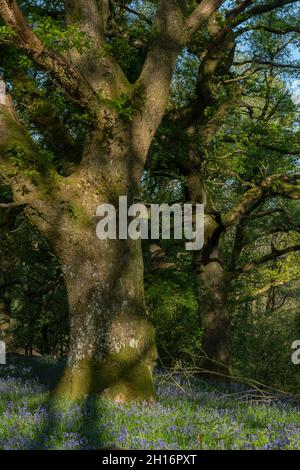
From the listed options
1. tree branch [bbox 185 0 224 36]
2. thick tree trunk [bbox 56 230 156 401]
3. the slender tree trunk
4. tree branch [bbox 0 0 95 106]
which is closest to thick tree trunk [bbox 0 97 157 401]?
thick tree trunk [bbox 56 230 156 401]

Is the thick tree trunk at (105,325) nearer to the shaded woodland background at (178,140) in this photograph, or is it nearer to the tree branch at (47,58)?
the shaded woodland background at (178,140)

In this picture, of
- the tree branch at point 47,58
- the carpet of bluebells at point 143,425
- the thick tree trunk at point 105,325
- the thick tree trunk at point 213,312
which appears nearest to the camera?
the carpet of bluebells at point 143,425

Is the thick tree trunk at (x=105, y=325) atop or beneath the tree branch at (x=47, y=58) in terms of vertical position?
beneath

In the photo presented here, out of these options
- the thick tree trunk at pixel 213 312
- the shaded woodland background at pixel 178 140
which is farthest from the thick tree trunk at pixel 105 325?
the thick tree trunk at pixel 213 312

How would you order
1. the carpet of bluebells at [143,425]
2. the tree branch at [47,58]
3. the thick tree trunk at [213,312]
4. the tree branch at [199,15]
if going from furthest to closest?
the thick tree trunk at [213,312]
the tree branch at [199,15]
the tree branch at [47,58]
the carpet of bluebells at [143,425]

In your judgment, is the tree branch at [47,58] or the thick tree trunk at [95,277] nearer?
the tree branch at [47,58]

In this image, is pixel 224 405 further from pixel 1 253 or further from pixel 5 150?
pixel 1 253

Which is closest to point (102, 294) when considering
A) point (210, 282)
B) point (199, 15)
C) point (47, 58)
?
point (47, 58)

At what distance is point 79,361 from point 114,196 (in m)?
2.68

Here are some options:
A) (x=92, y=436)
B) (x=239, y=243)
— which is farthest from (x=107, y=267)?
(x=239, y=243)

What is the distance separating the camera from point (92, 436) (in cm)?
605

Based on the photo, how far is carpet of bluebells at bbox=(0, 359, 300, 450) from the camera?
5711mm

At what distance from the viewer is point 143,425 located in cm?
638

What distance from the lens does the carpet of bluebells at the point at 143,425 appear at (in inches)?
225
